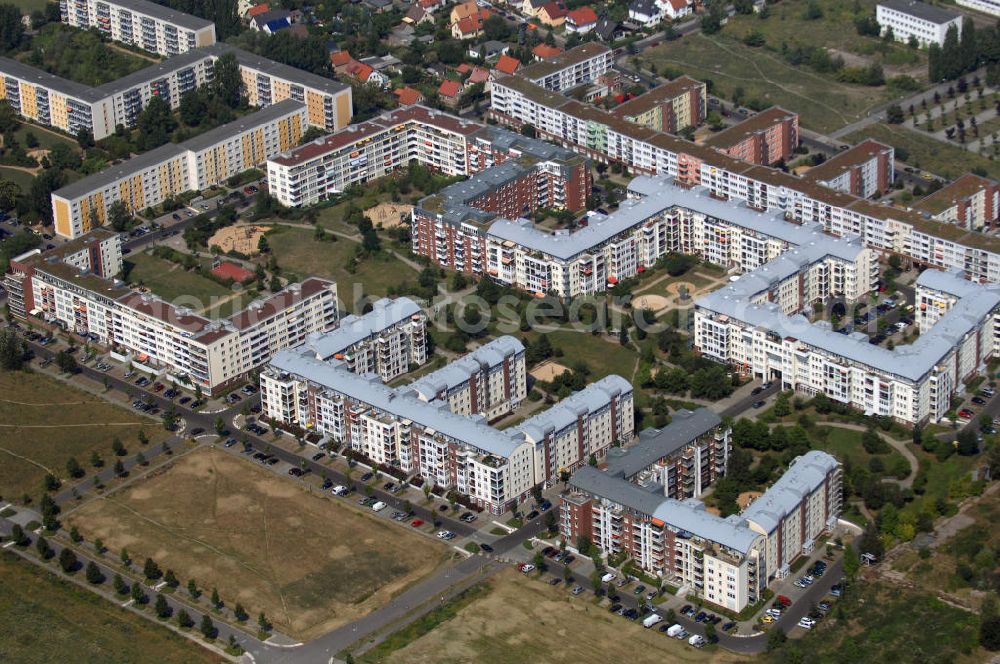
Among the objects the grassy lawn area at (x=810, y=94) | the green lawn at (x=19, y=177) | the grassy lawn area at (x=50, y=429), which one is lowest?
the grassy lawn area at (x=50, y=429)

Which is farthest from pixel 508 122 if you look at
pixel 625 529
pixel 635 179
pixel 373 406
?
pixel 625 529

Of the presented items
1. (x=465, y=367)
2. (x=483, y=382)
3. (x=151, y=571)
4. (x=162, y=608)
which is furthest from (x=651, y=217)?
(x=162, y=608)

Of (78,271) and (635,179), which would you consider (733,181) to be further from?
(78,271)

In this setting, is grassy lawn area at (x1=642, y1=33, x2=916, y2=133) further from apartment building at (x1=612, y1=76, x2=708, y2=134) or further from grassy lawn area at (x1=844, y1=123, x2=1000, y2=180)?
apartment building at (x1=612, y1=76, x2=708, y2=134)

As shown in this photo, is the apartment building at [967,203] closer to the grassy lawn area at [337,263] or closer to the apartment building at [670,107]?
the apartment building at [670,107]

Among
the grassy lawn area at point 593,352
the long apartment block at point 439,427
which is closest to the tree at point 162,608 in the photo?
the long apartment block at point 439,427

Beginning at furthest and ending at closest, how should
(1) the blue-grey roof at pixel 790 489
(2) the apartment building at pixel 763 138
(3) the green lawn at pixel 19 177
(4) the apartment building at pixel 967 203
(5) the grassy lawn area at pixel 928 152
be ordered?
1. (3) the green lawn at pixel 19 177
2. (2) the apartment building at pixel 763 138
3. (5) the grassy lawn area at pixel 928 152
4. (4) the apartment building at pixel 967 203
5. (1) the blue-grey roof at pixel 790 489
